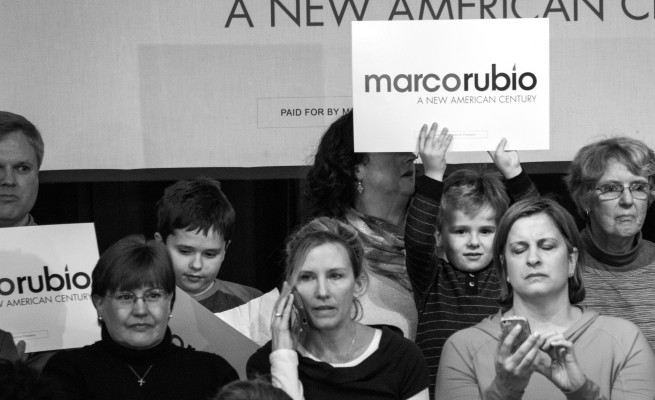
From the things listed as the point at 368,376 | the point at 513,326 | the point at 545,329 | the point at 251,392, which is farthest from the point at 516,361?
the point at 251,392

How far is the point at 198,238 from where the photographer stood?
4129 millimetres

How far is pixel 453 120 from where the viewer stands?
394 centimetres

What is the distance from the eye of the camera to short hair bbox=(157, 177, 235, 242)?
13.6 ft

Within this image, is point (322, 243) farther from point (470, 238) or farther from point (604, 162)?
point (604, 162)

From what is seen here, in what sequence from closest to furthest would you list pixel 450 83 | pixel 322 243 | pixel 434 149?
pixel 322 243 → pixel 434 149 → pixel 450 83

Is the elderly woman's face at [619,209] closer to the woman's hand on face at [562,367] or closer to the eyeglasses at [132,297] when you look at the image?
the woman's hand on face at [562,367]

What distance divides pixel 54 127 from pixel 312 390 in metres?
2.14

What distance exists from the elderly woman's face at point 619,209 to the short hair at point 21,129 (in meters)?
2.10

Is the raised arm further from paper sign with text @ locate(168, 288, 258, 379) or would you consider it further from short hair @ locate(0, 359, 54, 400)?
short hair @ locate(0, 359, 54, 400)

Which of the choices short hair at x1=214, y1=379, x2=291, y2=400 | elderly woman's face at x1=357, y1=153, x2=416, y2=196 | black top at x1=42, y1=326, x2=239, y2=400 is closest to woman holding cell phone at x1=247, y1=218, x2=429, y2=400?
black top at x1=42, y1=326, x2=239, y2=400

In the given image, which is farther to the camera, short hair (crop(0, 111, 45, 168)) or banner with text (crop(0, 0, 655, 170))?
banner with text (crop(0, 0, 655, 170))

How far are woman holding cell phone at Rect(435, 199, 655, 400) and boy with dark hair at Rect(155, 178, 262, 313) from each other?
1125mm

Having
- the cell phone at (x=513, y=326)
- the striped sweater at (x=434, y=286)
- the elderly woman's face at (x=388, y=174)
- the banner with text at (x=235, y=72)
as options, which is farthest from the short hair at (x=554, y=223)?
the banner with text at (x=235, y=72)

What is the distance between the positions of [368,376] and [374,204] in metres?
0.93
